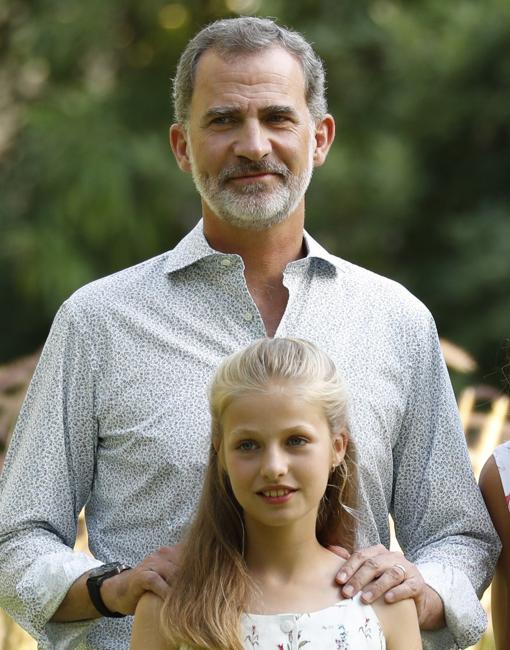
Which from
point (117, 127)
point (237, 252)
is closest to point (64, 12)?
point (117, 127)

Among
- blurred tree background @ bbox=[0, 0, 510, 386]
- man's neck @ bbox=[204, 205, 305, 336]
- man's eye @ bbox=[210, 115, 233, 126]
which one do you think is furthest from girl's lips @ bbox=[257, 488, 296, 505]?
blurred tree background @ bbox=[0, 0, 510, 386]

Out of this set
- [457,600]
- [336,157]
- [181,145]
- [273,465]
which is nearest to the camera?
[273,465]

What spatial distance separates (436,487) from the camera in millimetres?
3574

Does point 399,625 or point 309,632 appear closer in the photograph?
point 309,632

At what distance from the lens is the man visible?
343 cm

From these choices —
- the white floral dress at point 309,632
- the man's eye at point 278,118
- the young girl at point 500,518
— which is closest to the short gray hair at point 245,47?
the man's eye at point 278,118

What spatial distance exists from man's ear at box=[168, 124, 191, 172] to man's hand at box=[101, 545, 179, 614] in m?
1.09

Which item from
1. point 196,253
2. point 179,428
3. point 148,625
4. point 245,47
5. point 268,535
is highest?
point 245,47

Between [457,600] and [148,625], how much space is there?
29.1 inches

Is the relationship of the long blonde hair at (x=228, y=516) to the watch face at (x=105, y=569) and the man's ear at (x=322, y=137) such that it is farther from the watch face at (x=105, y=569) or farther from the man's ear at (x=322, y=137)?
the man's ear at (x=322, y=137)

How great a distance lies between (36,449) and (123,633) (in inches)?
18.7

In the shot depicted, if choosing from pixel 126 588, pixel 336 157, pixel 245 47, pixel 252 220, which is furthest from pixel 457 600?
pixel 336 157

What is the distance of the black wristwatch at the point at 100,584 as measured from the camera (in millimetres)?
3258

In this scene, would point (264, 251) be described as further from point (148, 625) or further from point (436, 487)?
point (148, 625)
